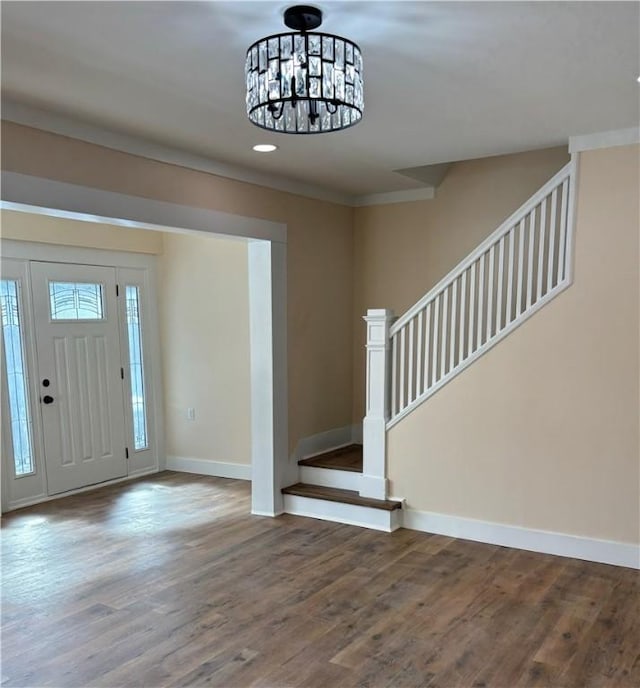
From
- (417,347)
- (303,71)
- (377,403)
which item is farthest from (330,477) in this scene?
(303,71)

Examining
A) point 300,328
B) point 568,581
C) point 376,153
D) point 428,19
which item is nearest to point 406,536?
point 568,581

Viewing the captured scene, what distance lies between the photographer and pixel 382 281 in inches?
225

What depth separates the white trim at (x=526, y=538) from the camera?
379 cm

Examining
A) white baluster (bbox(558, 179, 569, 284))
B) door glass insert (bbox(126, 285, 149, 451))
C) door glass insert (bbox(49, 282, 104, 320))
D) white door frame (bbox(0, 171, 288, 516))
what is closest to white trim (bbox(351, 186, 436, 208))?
white door frame (bbox(0, 171, 288, 516))

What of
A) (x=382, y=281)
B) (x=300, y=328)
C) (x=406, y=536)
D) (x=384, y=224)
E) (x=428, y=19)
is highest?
(x=428, y=19)

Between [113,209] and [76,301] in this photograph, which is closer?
[113,209]

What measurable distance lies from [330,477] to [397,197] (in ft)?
8.32

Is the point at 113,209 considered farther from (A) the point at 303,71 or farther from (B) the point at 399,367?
(B) the point at 399,367

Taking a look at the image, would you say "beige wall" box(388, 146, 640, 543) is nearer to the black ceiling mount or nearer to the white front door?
the black ceiling mount

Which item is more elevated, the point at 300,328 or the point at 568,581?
the point at 300,328

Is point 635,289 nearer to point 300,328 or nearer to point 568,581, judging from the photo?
point 568,581

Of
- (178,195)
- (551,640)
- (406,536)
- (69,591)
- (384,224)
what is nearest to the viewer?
(551,640)

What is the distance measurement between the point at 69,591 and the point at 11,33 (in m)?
2.86

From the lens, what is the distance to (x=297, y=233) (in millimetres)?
5004
